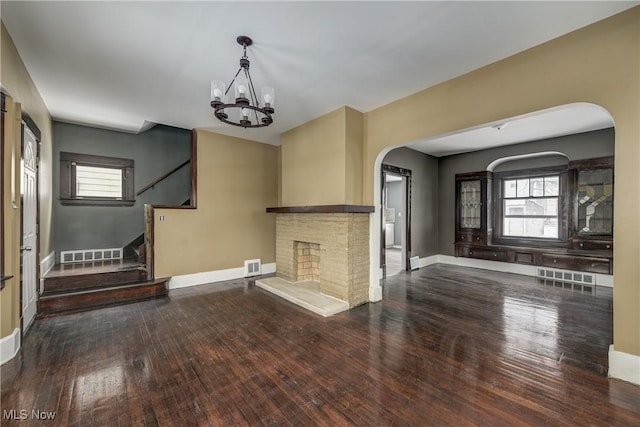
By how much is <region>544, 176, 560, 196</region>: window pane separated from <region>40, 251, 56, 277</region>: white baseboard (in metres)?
9.19

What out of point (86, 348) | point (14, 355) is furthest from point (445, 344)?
point (14, 355)

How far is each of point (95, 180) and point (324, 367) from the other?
5.67 metres

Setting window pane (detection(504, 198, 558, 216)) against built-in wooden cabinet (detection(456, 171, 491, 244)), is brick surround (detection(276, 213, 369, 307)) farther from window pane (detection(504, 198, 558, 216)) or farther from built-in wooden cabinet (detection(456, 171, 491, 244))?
window pane (detection(504, 198, 558, 216))

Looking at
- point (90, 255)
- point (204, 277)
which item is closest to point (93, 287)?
point (90, 255)

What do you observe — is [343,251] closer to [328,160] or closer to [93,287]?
[328,160]

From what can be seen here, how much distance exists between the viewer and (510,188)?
6.44 meters

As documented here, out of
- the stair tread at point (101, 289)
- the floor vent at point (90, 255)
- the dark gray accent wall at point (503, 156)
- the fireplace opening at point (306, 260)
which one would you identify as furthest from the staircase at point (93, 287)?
the dark gray accent wall at point (503, 156)

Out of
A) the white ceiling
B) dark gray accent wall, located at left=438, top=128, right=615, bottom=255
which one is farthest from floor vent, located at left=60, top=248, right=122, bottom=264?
dark gray accent wall, located at left=438, top=128, right=615, bottom=255

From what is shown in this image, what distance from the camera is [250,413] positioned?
1855 millimetres

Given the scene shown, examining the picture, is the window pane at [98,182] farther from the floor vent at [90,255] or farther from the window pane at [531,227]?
the window pane at [531,227]

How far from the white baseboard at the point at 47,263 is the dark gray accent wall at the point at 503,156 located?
7.84 m

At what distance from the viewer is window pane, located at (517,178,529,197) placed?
20.2 feet

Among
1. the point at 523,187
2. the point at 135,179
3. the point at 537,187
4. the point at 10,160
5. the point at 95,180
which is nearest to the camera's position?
the point at 10,160

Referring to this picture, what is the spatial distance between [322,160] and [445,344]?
2960 millimetres
